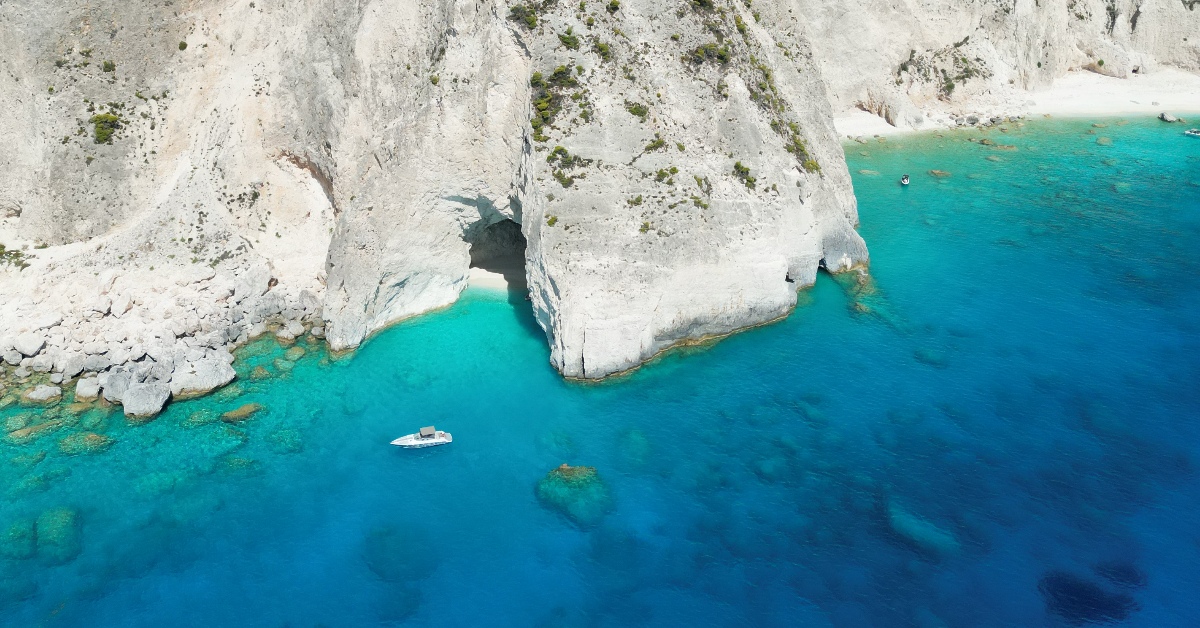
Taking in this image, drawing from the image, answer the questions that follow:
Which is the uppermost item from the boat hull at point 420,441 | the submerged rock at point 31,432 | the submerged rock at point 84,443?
the submerged rock at point 31,432

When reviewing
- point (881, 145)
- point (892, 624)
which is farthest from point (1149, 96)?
point (892, 624)

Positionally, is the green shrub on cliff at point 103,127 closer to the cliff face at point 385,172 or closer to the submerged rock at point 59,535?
the cliff face at point 385,172

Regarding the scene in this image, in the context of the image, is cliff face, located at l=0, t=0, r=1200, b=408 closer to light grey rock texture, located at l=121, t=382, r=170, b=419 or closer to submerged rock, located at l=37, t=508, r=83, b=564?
light grey rock texture, located at l=121, t=382, r=170, b=419

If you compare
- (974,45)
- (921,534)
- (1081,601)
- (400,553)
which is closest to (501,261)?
(400,553)

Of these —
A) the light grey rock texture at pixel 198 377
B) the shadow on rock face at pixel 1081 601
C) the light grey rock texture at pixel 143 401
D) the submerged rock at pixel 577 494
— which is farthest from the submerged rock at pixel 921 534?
the light grey rock texture at pixel 143 401

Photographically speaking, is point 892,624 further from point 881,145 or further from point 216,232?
point 881,145

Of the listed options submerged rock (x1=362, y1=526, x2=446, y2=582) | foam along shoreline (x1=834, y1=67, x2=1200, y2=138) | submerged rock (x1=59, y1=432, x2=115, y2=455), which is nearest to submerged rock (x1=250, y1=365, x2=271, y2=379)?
submerged rock (x1=59, y1=432, x2=115, y2=455)

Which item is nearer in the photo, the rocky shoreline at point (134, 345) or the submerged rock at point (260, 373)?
the rocky shoreline at point (134, 345)
